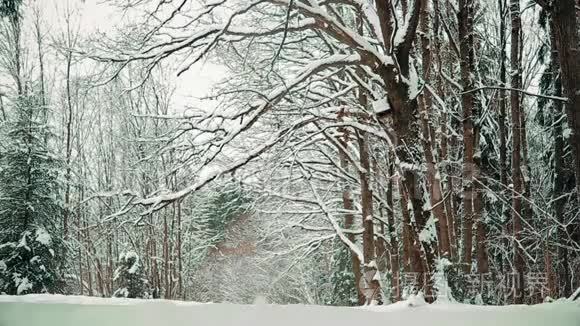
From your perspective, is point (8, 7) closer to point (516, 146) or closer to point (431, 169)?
point (431, 169)

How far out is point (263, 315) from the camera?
219cm

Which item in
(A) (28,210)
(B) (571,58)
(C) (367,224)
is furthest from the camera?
(A) (28,210)

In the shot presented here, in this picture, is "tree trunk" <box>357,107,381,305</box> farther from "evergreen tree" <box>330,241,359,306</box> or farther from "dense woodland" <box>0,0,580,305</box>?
"evergreen tree" <box>330,241,359,306</box>

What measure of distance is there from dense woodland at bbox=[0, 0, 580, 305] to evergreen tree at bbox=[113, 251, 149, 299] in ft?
0.19

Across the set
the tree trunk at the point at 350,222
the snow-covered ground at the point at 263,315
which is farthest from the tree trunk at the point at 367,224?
the snow-covered ground at the point at 263,315

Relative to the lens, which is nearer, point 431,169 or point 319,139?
point 431,169

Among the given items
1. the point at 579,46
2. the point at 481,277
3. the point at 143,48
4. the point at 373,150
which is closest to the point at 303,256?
the point at 373,150

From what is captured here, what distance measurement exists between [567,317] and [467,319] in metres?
0.51

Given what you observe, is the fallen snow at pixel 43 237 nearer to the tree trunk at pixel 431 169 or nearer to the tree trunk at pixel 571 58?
the tree trunk at pixel 431 169

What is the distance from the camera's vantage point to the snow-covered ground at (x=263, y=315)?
2170 mm

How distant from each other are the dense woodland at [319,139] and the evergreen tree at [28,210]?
0.18 feet

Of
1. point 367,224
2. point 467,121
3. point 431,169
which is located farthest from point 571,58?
point 367,224

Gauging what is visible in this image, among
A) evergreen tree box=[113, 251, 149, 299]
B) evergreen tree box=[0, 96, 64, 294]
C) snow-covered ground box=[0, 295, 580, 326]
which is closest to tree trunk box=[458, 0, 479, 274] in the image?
snow-covered ground box=[0, 295, 580, 326]

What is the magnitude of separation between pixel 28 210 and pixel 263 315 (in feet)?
33.0
